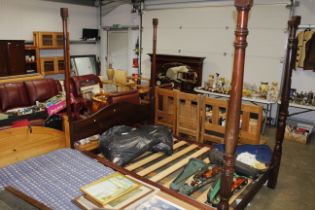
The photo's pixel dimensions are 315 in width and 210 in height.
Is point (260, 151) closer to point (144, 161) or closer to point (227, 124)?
point (144, 161)

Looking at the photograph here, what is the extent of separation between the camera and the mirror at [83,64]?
838 centimetres

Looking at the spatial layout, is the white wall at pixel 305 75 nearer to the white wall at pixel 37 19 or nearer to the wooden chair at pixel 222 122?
the wooden chair at pixel 222 122

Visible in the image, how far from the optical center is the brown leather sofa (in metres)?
4.52

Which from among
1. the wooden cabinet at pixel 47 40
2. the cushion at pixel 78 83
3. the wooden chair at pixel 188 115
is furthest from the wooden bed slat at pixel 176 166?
the wooden cabinet at pixel 47 40

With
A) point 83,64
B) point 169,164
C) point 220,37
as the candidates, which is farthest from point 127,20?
point 169,164

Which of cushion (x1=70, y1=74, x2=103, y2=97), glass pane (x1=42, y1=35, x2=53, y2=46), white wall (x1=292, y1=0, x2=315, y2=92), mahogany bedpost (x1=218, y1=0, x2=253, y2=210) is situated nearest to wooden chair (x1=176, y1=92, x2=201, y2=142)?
mahogany bedpost (x1=218, y1=0, x2=253, y2=210)

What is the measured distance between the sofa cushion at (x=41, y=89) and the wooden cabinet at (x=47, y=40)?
2.68 meters

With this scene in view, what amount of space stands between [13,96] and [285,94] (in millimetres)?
4308

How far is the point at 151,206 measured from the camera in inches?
73.3

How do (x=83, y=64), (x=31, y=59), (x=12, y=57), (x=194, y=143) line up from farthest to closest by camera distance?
(x=83, y=64)
(x=31, y=59)
(x=12, y=57)
(x=194, y=143)

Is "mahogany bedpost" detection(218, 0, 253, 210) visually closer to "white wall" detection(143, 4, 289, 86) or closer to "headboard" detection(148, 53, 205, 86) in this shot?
"white wall" detection(143, 4, 289, 86)

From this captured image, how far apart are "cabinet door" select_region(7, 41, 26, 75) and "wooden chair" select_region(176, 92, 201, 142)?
504 centimetres

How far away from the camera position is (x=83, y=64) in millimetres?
8727

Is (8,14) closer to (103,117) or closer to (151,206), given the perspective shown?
(103,117)
